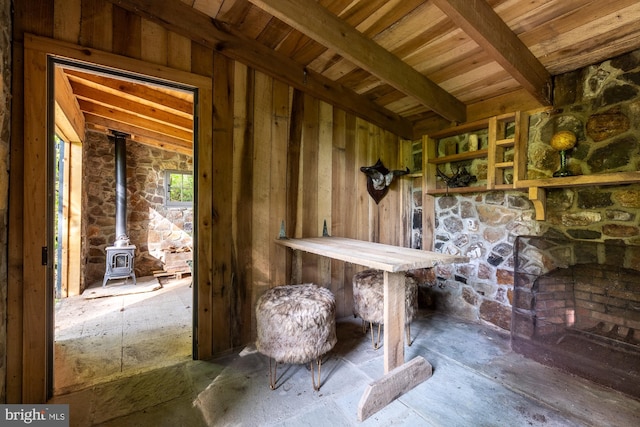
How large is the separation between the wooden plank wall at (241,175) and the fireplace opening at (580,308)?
143 cm

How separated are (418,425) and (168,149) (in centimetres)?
508

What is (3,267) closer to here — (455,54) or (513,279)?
(455,54)

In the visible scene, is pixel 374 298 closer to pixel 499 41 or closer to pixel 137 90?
pixel 499 41

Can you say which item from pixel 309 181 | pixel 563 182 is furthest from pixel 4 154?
pixel 563 182

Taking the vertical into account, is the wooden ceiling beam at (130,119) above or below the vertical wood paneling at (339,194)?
above

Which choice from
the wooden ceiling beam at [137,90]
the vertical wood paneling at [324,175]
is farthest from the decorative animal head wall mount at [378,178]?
the wooden ceiling beam at [137,90]

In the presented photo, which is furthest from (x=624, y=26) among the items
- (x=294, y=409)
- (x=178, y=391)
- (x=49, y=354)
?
(x=49, y=354)

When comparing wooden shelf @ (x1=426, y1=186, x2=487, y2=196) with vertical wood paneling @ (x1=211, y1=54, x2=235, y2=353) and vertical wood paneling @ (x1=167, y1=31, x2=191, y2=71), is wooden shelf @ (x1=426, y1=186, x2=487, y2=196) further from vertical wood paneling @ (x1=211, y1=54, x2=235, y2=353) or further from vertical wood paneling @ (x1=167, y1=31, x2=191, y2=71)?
vertical wood paneling @ (x1=167, y1=31, x2=191, y2=71)

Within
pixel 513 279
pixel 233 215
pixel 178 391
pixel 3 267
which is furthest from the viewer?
pixel 513 279

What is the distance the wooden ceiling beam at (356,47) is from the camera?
1468 mm

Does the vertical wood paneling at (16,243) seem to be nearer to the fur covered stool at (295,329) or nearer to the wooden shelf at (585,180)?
the fur covered stool at (295,329)

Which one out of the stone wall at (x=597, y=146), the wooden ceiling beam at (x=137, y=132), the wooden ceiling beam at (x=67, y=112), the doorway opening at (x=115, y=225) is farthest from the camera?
the wooden ceiling beam at (x=137, y=132)

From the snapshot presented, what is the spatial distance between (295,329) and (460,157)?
2235 mm

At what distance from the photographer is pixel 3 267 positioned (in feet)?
4.35
